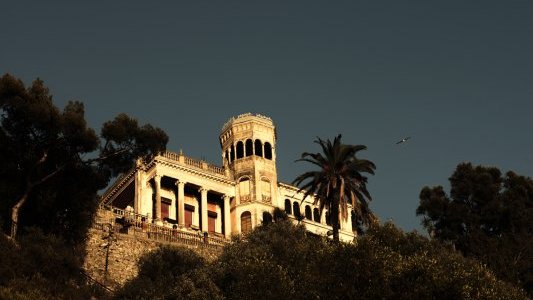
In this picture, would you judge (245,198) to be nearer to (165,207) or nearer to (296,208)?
(165,207)

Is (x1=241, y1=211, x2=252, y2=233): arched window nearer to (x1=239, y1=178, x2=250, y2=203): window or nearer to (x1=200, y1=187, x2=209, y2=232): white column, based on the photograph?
(x1=239, y1=178, x2=250, y2=203): window

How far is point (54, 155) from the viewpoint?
45.7 metres

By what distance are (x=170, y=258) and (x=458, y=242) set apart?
2270cm

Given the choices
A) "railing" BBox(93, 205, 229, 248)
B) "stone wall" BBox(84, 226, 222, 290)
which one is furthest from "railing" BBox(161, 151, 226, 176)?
"stone wall" BBox(84, 226, 222, 290)

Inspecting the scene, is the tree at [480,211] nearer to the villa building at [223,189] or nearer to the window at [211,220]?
the villa building at [223,189]

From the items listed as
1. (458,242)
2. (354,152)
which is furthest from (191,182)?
(458,242)

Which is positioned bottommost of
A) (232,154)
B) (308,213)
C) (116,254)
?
(116,254)

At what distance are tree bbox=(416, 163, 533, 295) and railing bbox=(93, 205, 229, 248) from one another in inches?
657

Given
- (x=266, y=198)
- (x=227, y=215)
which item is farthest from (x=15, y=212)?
(x=266, y=198)

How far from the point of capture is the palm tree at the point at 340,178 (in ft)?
173

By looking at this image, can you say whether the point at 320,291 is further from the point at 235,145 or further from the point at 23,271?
the point at 235,145

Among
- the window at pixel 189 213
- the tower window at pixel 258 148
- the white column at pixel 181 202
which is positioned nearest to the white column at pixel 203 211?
the window at pixel 189 213

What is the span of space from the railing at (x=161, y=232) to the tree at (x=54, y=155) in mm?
5408

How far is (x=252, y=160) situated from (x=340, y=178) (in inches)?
698
